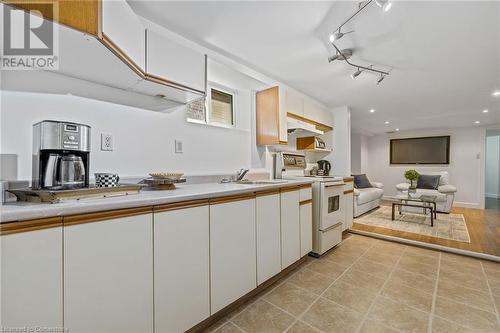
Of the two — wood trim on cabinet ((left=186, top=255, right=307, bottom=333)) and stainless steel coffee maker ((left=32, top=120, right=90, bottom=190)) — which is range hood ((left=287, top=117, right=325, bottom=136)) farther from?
stainless steel coffee maker ((left=32, top=120, right=90, bottom=190))

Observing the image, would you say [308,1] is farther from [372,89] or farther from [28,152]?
[372,89]

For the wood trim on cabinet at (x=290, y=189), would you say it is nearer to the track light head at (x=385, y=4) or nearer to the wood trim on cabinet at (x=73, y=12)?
the track light head at (x=385, y=4)

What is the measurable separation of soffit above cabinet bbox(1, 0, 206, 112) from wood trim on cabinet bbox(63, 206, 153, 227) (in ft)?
2.64

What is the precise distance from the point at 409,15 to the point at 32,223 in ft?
8.35

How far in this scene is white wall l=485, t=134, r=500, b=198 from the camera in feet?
23.9

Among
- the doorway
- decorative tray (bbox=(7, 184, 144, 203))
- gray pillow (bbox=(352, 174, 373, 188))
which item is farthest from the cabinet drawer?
the doorway

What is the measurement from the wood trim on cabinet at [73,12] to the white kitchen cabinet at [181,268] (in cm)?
93

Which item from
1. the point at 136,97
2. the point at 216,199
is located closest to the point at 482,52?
the point at 216,199

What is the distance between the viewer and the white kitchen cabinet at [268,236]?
1.75m

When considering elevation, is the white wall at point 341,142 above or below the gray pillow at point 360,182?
above

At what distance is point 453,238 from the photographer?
123 inches

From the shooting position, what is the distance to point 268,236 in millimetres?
1837

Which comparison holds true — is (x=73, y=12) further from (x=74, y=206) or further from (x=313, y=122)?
(x=313, y=122)

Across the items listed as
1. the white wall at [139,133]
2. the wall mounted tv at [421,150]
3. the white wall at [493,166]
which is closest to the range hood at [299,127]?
the white wall at [139,133]
